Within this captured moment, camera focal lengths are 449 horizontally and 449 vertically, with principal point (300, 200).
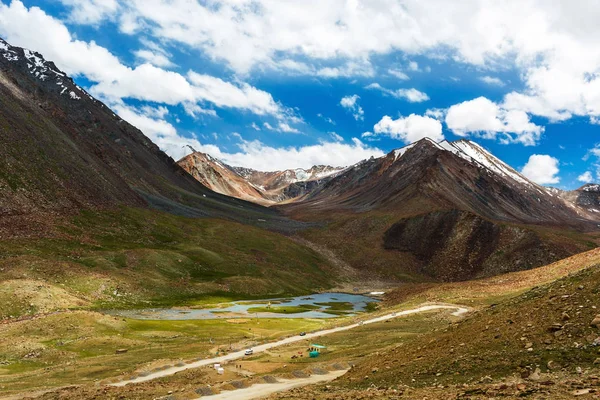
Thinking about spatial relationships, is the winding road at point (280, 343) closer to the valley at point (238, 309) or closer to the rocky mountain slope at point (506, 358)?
the valley at point (238, 309)

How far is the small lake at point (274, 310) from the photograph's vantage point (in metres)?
91.0

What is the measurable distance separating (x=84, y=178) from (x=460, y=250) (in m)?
161

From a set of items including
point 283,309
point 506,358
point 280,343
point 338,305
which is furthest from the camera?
point 338,305

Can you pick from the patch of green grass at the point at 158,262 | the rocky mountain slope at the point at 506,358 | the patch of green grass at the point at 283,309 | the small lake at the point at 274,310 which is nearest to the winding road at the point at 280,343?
the rocky mountain slope at the point at 506,358

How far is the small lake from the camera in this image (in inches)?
3584

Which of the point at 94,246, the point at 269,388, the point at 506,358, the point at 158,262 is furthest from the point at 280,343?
the point at 94,246

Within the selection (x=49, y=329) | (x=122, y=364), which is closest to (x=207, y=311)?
(x=49, y=329)

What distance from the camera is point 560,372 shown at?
20.3 m

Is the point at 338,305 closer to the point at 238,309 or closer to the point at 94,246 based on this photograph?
the point at 238,309

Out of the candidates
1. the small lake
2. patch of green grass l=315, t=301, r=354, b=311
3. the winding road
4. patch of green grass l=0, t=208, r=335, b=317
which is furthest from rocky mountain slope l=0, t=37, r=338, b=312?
the winding road

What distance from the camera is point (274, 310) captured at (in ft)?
351

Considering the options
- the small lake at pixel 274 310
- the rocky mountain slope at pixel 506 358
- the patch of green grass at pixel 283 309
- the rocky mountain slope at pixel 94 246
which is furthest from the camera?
the patch of green grass at pixel 283 309

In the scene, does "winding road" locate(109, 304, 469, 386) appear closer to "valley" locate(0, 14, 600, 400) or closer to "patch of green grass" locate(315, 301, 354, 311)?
"valley" locate(0, 14, 600, 400)

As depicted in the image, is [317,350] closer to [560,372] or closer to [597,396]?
[560,372]
